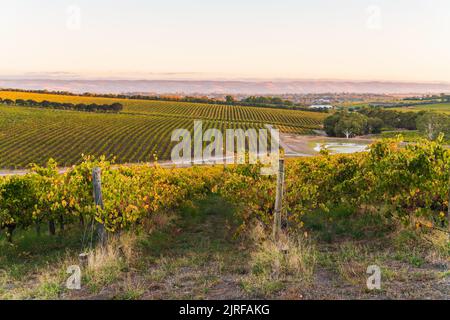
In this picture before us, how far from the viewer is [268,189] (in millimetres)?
9773

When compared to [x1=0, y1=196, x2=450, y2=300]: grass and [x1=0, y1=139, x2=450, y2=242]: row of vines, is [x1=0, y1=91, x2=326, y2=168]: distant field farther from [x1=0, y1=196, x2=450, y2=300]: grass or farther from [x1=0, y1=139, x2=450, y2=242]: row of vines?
[x1=0, y1=196, x2=450, y2=300]: grass

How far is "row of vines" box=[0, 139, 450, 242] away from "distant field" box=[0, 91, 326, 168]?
36.2 m

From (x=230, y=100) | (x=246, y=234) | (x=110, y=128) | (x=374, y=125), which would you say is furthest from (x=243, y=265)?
(x=230, y=100)

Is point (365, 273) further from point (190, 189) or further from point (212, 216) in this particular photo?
point (190, 189)

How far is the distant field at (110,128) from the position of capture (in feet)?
213

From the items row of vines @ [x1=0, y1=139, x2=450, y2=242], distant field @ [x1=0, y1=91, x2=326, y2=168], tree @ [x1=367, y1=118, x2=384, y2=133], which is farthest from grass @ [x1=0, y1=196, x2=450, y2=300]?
tree @ [x1=367, y1=118, x2=384, y2=133]

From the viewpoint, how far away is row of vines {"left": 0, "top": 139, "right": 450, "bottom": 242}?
833 centimetres

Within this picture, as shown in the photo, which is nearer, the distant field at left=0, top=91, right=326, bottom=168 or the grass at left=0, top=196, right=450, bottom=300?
the grass at left=0, top=196, right=450, bottom=300

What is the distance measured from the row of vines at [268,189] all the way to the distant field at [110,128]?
36232 mm

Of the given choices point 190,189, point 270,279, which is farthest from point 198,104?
point 270,279

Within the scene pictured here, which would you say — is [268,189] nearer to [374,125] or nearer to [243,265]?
[243,265]

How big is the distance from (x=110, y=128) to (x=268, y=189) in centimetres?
8875

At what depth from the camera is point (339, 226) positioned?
380 inches
